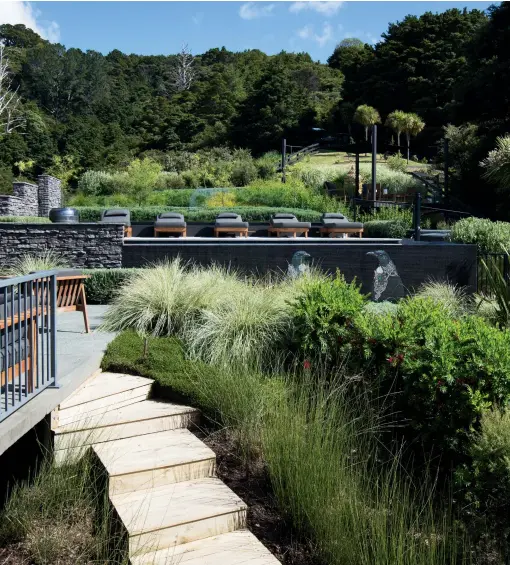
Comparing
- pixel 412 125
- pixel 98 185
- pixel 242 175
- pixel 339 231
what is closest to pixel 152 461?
pixel 339 231

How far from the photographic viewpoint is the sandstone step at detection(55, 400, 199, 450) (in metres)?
3.65

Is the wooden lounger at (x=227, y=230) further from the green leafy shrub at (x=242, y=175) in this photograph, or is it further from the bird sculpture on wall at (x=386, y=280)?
the green leafy shrub at (x=242, y=175)

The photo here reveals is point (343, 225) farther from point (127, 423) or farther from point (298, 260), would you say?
point (127, 423)

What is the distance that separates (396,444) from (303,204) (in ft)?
53.6

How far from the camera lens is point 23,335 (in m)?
3.41

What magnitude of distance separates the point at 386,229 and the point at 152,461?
12.2 metres

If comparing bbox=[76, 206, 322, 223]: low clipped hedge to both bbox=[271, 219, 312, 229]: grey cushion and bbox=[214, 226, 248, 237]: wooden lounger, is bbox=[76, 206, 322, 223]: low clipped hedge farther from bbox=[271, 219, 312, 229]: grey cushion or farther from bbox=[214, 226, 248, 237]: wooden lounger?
bbox=[271, 219, 312, 229]: grey cushion

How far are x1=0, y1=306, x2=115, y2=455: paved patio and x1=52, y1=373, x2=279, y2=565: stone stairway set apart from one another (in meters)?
0.14

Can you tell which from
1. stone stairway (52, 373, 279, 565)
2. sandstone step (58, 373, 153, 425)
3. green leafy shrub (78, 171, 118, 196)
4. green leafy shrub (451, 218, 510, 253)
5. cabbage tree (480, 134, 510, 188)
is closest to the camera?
stone stairway (52, 373, 279, 565)

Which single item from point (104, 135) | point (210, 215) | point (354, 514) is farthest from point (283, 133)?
point (354, 514)

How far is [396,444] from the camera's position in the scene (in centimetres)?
349

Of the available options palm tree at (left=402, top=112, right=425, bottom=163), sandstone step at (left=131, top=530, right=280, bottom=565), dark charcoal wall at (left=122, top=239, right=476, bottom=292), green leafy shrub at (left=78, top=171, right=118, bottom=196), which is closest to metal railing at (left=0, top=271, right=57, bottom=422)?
sandstone step at (left=131, top=530, right=280, bottom=565)

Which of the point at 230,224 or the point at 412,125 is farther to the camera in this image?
the point at 412,125

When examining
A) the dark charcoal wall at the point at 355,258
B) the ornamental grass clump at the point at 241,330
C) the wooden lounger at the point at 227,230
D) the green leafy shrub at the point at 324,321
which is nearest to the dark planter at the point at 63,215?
the wooden lounger at the point at 227,230
